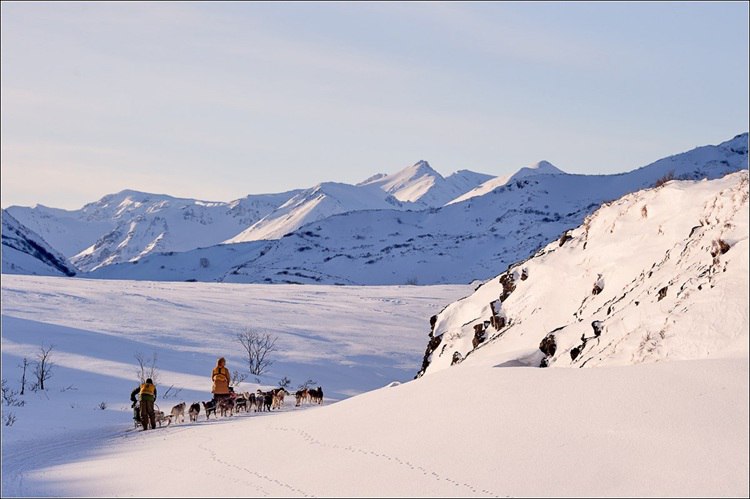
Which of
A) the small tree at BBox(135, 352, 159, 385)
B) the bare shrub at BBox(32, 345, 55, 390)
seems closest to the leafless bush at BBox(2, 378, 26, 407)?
the bare shrub at BBox(32, 345, 55, 390)

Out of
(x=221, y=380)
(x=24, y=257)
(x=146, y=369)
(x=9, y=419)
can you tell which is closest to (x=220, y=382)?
(x=221, y=380)

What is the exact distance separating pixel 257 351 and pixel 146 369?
4.85m

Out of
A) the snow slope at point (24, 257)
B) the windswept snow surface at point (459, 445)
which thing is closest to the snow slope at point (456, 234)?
the snow slope at point (24, 257)

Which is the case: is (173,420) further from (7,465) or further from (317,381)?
(317,381)

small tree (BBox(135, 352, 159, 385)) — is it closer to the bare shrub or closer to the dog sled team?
the bare shrub

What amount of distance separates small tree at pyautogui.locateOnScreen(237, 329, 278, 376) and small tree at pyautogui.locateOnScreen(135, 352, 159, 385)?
353 cm

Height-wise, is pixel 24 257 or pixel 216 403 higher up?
pixel 24 257

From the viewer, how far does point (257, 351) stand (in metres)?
32.9

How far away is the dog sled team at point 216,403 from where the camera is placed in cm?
1684

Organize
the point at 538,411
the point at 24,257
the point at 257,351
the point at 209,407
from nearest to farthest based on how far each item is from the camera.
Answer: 1. the point at 538,411
2. the point at 209,407
3. the point at 257,351
4. the point at 24,257

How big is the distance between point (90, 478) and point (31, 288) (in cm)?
4315

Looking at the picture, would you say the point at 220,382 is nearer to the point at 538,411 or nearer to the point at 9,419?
the point at 9,419

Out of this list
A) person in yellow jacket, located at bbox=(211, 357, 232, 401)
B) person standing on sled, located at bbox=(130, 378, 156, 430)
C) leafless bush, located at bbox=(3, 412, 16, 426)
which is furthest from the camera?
person in yellow jacket, located at bbox=(211, 357, 232, 401)

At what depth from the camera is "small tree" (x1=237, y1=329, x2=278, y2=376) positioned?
1261 inches
